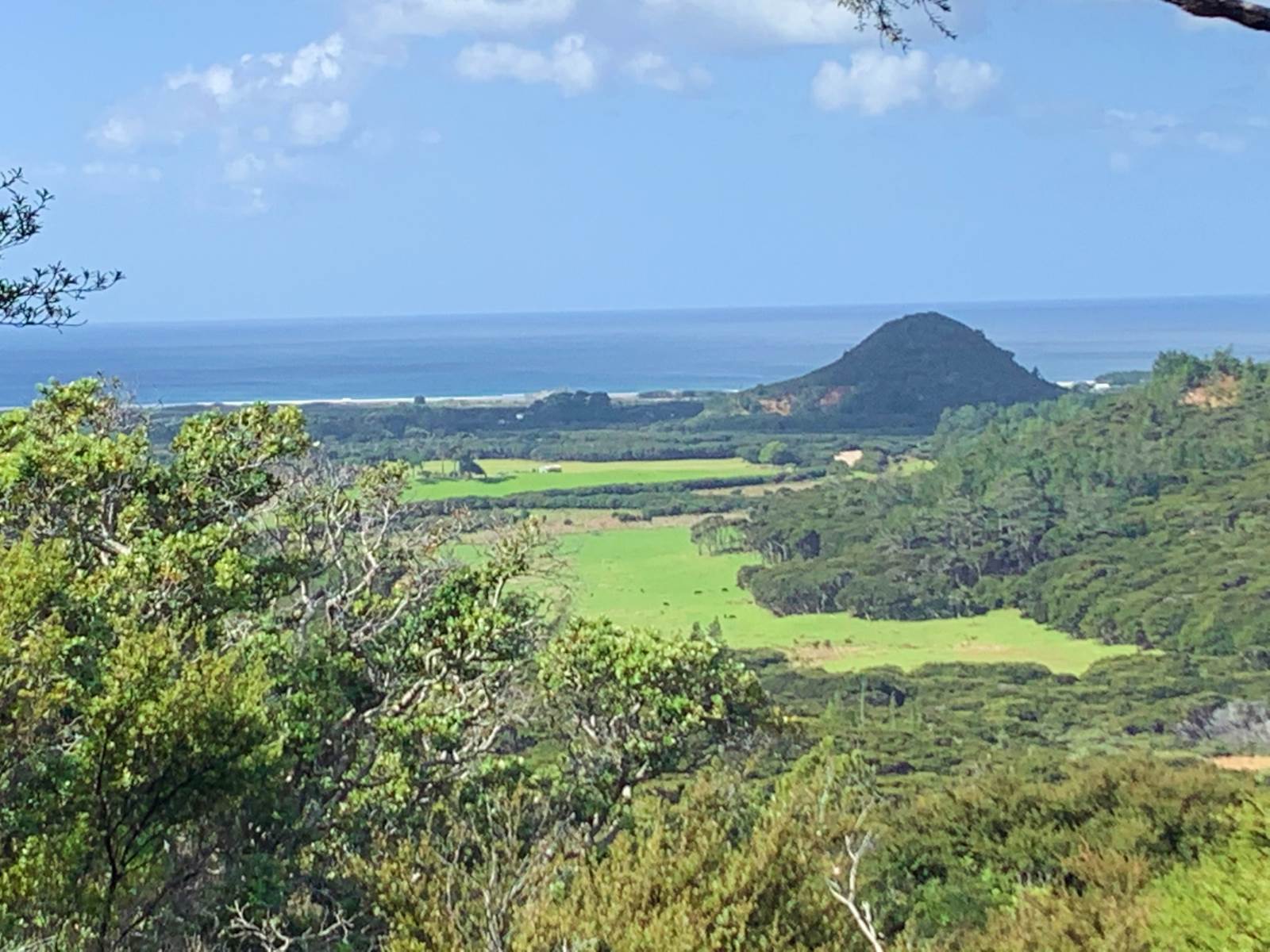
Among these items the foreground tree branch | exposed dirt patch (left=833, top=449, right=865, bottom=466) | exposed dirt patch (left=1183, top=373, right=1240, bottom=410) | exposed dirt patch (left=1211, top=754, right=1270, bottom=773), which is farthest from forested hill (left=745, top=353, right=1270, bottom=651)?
the foreground tree branch

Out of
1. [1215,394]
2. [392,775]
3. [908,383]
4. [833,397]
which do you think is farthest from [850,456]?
[392,775]

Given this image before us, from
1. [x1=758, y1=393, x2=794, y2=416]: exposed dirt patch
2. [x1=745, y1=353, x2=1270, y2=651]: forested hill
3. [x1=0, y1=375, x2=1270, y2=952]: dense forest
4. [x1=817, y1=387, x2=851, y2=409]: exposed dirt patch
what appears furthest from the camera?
[x1=817, y1=387, x2=851, y2=409]: exposed dirt patch

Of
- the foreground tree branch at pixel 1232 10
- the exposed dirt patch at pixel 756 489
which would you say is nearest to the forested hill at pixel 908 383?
the exposed dirt patch at pixel 756 489

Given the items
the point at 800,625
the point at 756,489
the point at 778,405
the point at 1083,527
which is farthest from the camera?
the point at 778,405

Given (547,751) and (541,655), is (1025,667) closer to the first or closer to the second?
(547,751)

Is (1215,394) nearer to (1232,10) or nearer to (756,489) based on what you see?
(756,489)

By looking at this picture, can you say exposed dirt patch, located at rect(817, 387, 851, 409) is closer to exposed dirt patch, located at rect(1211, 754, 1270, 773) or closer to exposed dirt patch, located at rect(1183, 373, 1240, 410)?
exposed dirt patch, located at rect(1183, 373, 1240, 410)

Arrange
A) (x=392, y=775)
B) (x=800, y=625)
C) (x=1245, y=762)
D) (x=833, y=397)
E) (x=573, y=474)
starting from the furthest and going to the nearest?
(x=833, y=397) < (x=573, y=474) < (x=800, y=625) < (x=1245, y=762) < (x=392, y=775)

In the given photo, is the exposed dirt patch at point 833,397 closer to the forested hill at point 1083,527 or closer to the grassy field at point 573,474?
the grassy field at point 573,474
